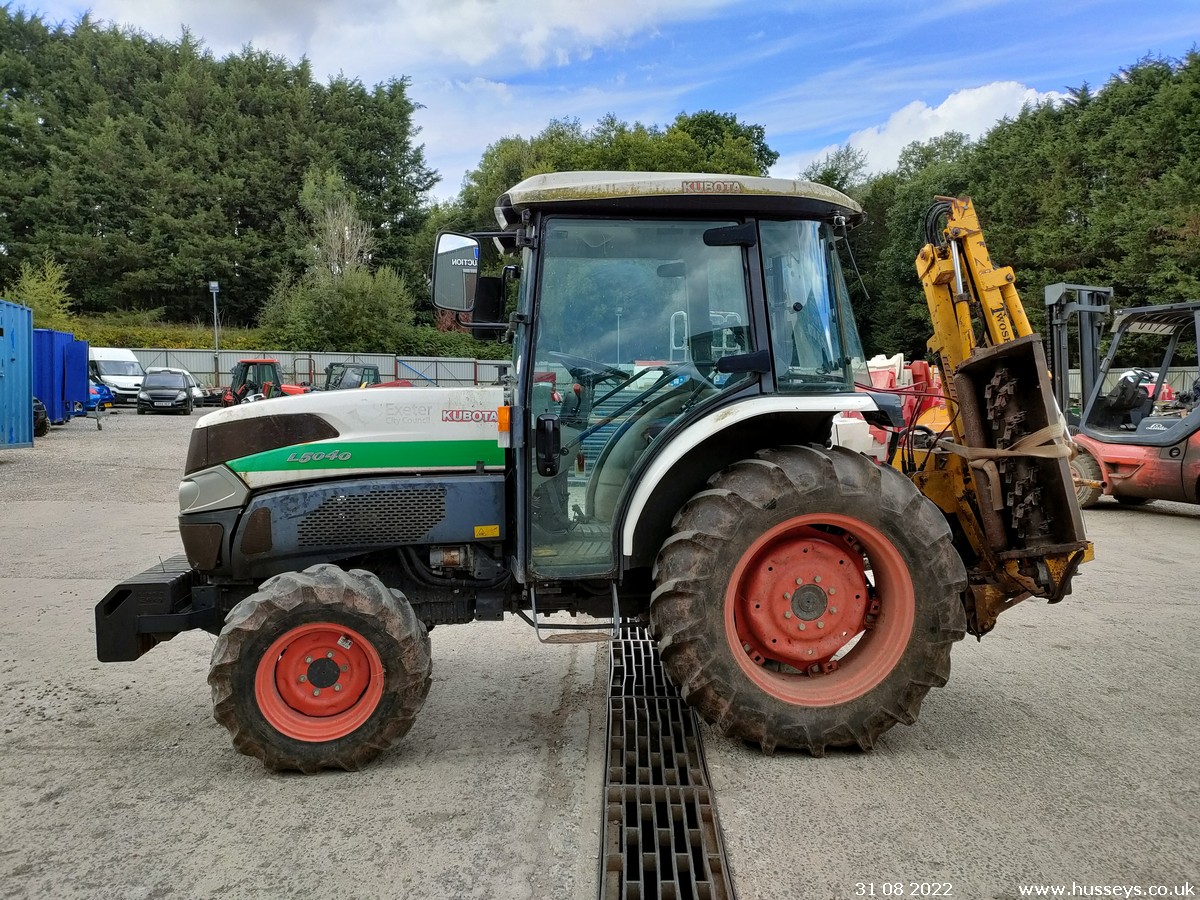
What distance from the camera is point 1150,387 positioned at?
1104 cm

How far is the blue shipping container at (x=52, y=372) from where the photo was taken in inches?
735

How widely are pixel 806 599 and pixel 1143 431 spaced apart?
849 cm

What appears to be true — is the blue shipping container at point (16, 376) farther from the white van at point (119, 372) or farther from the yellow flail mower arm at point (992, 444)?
the yellow flail mower arm at point (992, 444)

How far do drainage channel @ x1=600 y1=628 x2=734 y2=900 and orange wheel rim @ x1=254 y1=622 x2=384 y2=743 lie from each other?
1.05 metres

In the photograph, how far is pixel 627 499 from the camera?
11.7 ft

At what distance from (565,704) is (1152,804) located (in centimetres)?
247

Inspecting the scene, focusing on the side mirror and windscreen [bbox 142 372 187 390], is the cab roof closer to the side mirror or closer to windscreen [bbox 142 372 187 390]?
the side mirror

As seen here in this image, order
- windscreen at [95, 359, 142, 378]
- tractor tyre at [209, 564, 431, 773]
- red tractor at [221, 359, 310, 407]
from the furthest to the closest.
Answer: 1. windscreen at [95, 359, 142, 378]
2. red tractor at [221, 359, 310, 407]
3. tractor tyre at [209, 564, 431, 773]

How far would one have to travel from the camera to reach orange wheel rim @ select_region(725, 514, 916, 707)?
3.54m

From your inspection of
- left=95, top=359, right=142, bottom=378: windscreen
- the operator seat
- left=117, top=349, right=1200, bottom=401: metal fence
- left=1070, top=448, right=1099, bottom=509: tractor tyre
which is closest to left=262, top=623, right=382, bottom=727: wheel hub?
left=1070, top=448, right=1099, bottom=509: tractor tyre

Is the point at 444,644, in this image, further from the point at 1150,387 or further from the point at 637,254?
the point at 1150,387

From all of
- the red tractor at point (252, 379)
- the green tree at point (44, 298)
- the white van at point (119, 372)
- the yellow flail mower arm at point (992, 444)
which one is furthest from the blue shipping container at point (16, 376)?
the green tree at point (44, 298)

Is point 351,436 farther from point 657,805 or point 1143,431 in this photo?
point 1143,431

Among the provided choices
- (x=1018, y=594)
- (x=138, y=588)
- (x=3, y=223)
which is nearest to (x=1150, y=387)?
(x=1018, y=594)
